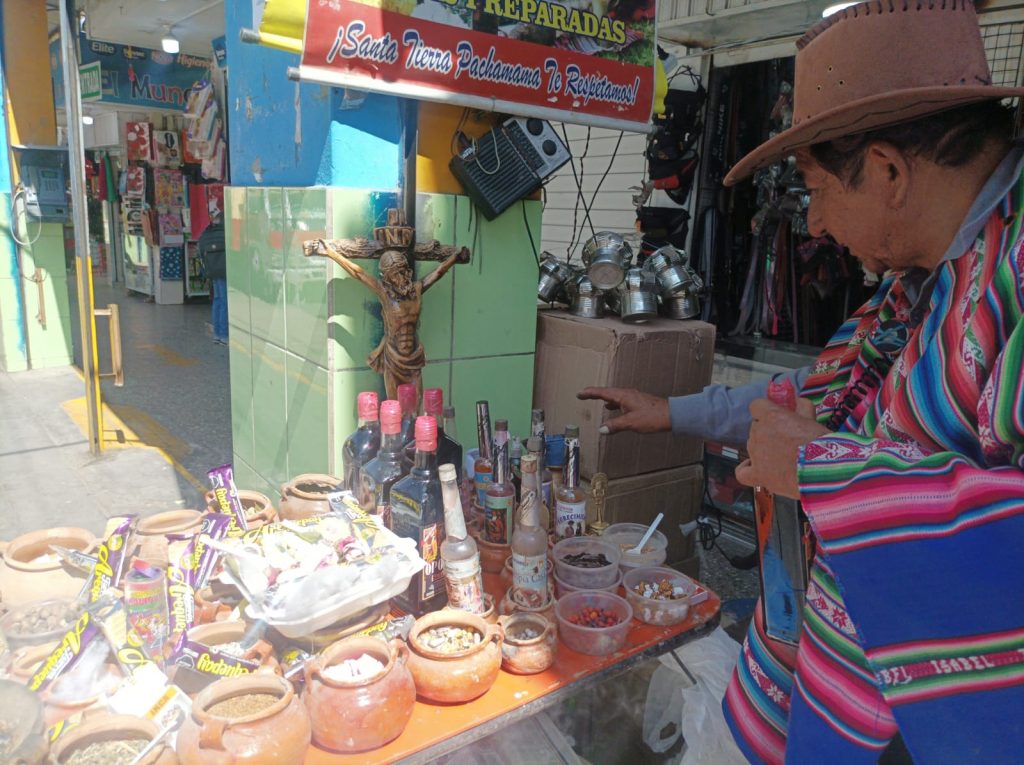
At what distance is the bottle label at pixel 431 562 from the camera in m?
1.67

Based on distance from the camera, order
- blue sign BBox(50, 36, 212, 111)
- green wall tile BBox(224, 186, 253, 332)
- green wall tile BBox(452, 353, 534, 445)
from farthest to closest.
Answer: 1. blue sign BBox(50, 36, 212, 111)
2. green wall tile BBox(224, 186, 253, 332)
3. green wall tile BBox(452, 353, 534, 445)

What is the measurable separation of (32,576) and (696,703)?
1799 mm

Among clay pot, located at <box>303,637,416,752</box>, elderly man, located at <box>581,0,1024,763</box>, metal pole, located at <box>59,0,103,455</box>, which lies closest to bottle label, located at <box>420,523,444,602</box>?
clay pot, located at <box>303,637,416,752</box>

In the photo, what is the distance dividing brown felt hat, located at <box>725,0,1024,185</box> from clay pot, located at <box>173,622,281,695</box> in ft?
4.71

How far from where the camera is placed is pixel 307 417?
2740 mm

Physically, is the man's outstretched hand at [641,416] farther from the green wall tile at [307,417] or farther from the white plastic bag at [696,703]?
the green wall tile at [307,417]

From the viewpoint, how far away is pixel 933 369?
3.69 feet

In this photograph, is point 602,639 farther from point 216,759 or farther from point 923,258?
point 923,258

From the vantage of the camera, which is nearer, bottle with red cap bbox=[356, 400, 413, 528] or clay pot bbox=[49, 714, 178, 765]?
clay pot bbox=[49, 714, 178, 765]

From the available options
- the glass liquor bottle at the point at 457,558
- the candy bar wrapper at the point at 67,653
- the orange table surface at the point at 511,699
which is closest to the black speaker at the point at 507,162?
the glass liquor bottle at the point at 457,558

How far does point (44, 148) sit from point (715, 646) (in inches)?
281

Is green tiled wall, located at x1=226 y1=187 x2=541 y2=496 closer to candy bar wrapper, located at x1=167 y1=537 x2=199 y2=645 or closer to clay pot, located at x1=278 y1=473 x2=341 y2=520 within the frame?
clay pot, located at x1=278 y1=473 x2=341 y2=520

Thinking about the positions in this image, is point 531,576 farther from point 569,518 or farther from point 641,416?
point 641,416

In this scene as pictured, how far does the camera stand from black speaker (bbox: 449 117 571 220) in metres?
2.62
